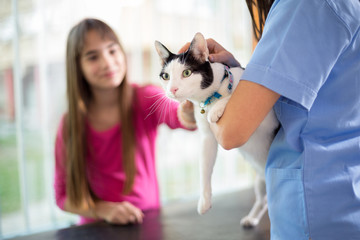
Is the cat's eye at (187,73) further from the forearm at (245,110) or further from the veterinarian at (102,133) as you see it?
the veterinarian at (102,133)

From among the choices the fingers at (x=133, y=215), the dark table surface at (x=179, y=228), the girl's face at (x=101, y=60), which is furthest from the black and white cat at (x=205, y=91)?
the girl's face at (x=101, y=60)

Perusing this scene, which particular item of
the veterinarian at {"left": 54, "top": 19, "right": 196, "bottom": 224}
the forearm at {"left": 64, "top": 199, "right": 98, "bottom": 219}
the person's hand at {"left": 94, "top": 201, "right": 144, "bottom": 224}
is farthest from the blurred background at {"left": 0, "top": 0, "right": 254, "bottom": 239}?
the person's hand at {"left": 94, "top": 201, "right": 144, "bottom": 224}

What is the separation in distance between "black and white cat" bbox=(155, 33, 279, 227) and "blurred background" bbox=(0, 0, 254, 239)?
653 millimetres

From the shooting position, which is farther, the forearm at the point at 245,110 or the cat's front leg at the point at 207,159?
the cat's front leg at the point at 207,159

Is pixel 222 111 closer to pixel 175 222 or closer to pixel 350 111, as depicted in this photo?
pixel 350 111

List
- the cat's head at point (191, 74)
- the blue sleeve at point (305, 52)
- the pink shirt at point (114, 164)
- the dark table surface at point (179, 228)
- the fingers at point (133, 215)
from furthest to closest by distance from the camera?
the pink shirt at point (114, 164), the fingers at point (133, 215), the dark table surface at point (179, 228), the cat's head at point (191, 74), the blue sleeve at point (305, 52)

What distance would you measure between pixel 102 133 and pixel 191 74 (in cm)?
84

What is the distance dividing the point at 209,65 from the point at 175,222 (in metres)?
0.58

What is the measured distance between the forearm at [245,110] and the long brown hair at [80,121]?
83cm

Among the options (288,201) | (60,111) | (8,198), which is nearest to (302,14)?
(288,201)

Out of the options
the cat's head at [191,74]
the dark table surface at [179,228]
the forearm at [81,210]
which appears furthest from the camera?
the forearm at [81,210]

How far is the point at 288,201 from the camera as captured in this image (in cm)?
59

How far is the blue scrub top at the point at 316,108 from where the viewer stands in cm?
53

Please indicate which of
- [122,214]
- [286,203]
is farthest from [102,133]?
[286,203]
